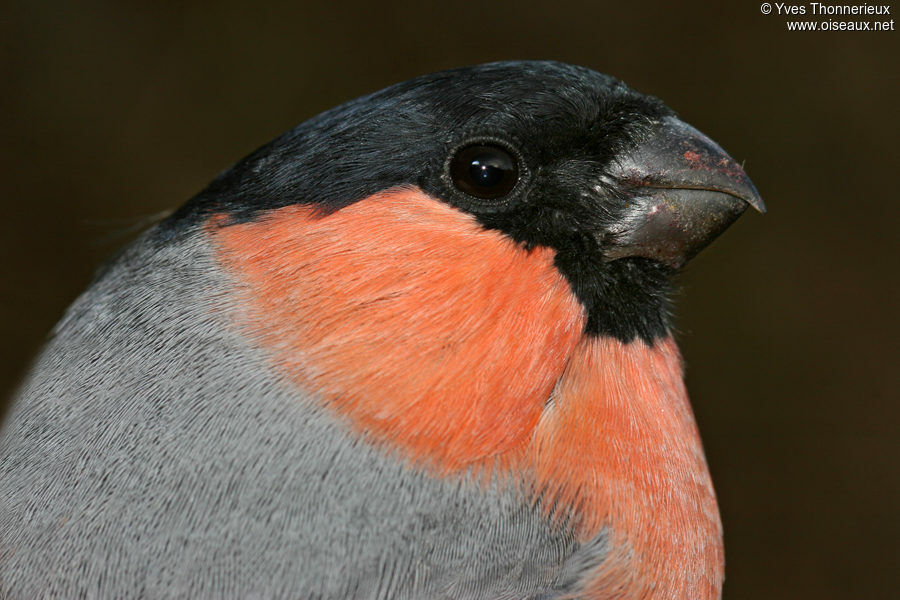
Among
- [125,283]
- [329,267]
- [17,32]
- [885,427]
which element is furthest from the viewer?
[885,427]

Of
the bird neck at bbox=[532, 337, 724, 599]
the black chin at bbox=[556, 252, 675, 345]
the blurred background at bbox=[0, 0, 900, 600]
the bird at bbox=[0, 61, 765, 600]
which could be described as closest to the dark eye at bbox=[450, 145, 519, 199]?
the bird at bbox=[0, 61, 765, 600]

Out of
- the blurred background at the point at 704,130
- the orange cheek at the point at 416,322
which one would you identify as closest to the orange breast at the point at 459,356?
the orange cheek at the point at 416,322

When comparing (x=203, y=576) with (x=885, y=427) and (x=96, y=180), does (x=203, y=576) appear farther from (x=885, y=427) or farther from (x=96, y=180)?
(x=885, y=427)

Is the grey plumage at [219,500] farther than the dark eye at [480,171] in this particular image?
No

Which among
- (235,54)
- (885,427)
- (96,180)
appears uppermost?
(235,54)

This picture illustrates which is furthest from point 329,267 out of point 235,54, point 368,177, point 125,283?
point 235,54

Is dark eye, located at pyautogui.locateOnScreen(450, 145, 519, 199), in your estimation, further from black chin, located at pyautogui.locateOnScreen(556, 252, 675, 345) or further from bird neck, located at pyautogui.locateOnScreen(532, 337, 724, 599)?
bird neck, located at pyautogui.locateOnScreen(532, 337, 724, 599)

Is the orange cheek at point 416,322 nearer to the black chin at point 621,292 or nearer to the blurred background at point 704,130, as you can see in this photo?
the black chin at point 621,292

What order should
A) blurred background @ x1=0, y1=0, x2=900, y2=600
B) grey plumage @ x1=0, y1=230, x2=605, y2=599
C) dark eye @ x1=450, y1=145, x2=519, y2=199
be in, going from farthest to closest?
blurred background @ x1=0, y1=0, x2=900, y2=600
dark eye @ x1=450, y1=145, x2=519, y2=199
grey plumage @ x1=0, y1=230, x2=605, y2=599
